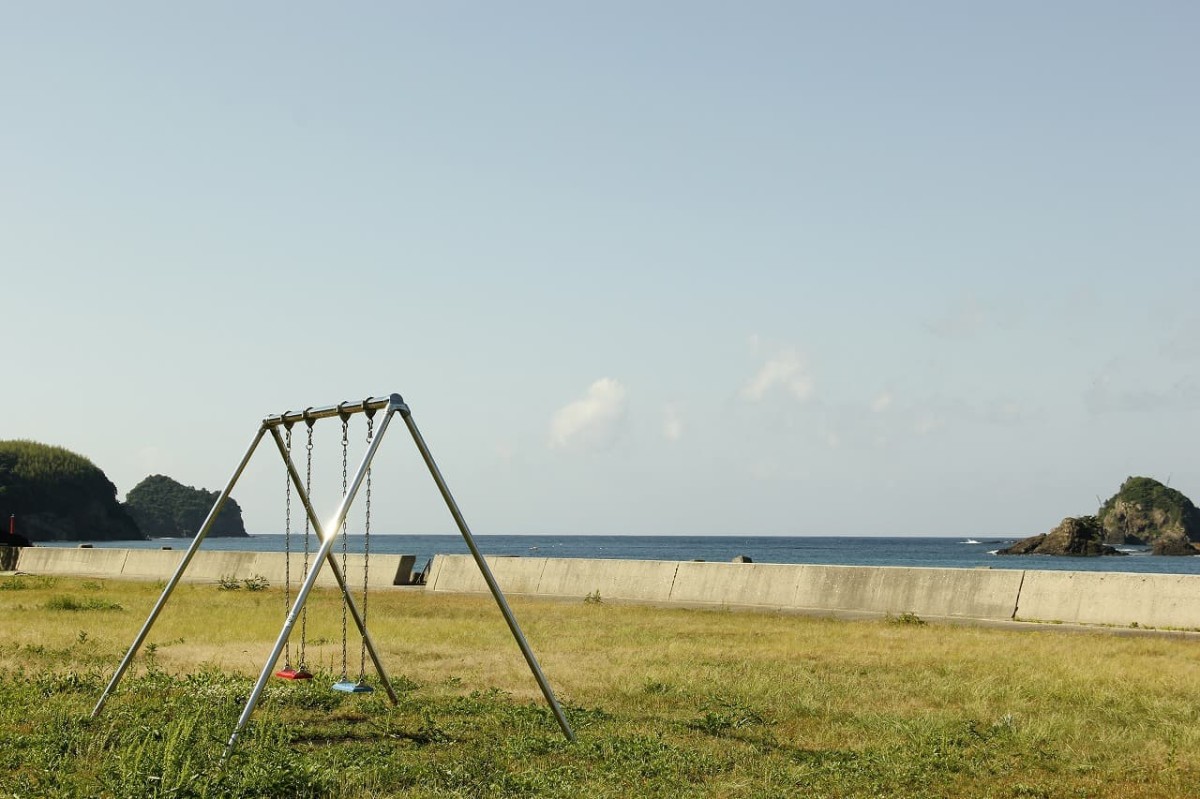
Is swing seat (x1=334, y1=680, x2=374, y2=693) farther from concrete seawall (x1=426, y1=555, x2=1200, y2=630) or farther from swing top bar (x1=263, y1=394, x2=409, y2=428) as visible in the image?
concrete seawall (x1=426, y1=555, x2=1200, y2=630)

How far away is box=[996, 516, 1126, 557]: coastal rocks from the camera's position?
126 meters

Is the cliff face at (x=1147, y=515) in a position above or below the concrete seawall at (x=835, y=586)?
above

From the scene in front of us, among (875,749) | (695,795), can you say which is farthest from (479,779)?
(875,749)

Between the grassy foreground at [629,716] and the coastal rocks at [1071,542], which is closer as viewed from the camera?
the grassy foreground at [629,716]

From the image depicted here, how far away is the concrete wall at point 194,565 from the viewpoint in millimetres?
30719

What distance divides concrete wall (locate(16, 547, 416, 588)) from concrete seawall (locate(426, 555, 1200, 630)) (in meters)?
2.38

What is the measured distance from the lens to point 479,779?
827 cm

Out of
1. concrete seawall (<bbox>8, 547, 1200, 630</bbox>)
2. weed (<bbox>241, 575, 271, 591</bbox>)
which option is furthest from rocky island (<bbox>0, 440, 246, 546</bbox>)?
concrete seawall (<bbox>8, 547, 1200, 630</bbox>)

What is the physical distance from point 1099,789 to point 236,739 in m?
5.90

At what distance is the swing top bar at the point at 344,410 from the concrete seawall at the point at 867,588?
1321 centimetres

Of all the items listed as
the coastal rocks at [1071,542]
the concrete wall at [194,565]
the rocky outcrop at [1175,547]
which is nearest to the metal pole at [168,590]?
the concrete wall at [194,565]

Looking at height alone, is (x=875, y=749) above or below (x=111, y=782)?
above

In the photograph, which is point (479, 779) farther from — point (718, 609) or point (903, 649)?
point (718, 609)

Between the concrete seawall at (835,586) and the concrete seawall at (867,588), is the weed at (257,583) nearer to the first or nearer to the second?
the concrete seawall at (835,586)
